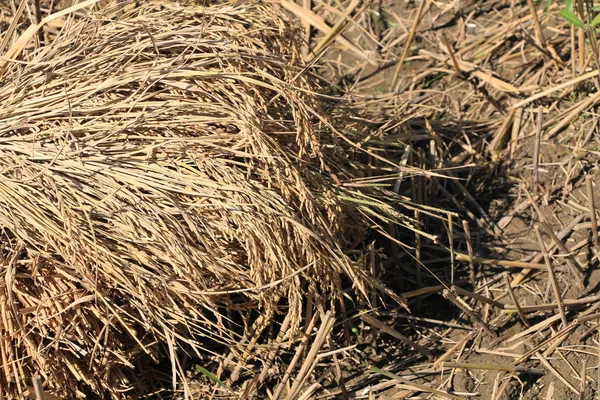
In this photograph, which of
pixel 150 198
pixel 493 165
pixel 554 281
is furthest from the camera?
pixel 493 165

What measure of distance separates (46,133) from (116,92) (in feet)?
0.62

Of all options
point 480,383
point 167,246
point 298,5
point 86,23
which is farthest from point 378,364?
point 298,5

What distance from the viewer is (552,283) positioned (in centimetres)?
201

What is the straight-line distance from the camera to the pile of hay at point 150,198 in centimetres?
180

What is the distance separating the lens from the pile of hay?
1.80 meters

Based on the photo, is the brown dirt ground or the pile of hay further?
the brown dirt ground

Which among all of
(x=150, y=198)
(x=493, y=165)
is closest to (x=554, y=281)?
(x=493, y=165)

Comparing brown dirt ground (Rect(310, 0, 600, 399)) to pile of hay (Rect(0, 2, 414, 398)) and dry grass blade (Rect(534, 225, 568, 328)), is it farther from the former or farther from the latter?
pile of hay (Rect(0, 2, 414, 398))

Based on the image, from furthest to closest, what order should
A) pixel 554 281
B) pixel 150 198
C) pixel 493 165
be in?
pixel 493 165
pixel 554 281
pixel 150 198

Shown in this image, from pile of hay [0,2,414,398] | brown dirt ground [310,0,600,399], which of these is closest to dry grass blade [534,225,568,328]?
brown dirt ground [310,0,600,399]

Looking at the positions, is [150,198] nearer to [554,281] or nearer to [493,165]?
[554,281]

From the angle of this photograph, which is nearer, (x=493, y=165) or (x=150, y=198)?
(x=150, y=198)

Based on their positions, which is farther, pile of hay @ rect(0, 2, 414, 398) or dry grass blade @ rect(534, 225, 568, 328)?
dry grass blade @ rect(534, 225, 568, 328)

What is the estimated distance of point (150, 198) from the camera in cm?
180
